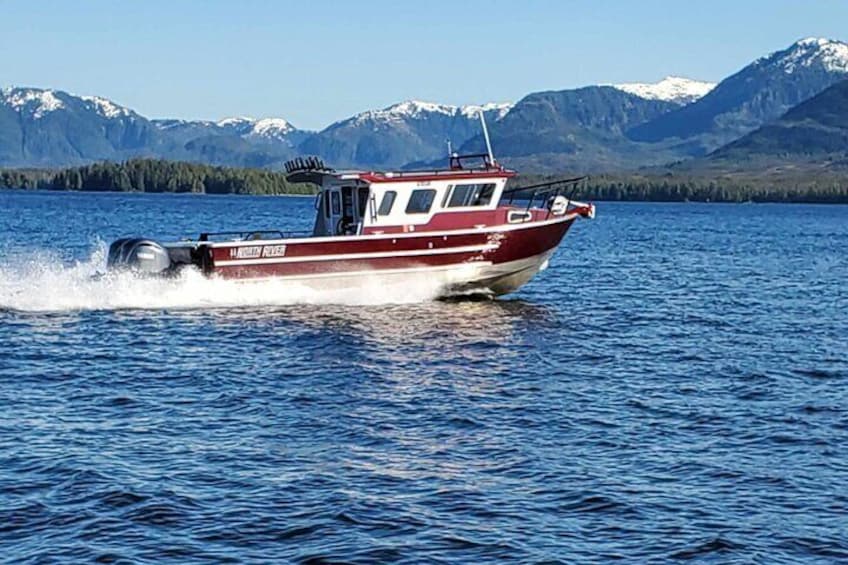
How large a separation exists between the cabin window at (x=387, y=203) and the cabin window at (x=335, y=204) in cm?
162

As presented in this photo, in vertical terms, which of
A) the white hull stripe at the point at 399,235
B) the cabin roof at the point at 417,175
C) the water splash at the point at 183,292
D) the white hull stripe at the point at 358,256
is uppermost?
the cabin roof at the point at 417,175

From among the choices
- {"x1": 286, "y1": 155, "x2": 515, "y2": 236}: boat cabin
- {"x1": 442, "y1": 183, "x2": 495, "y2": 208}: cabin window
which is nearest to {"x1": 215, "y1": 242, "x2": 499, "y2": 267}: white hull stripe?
{"x1": 286, "y1": 155, "x2": 515, "y2": 236}: boat cabin

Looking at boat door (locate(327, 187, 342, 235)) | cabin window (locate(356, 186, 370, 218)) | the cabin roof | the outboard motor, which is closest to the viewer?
the outboard motor

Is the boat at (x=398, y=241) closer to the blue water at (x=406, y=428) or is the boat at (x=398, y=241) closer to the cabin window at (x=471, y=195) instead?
the cabin window at (x=471, y=195)

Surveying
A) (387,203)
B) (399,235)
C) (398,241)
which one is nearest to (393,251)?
(398,241)

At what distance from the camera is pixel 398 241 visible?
114ft

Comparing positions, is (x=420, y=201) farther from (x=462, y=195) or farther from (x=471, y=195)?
(x=471, y=195)

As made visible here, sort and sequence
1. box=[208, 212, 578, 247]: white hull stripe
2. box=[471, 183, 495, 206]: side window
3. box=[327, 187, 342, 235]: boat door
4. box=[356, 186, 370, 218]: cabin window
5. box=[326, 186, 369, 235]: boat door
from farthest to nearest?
box=[327, 187, 342, 235]: boat door → box=[471, 183, 495, 206]: side window → box=[326, 186, 369, 235]: boat door → box=[356, 186, 370, 218]: cabin window → box=[208, 212, 578, 247]: white hull stripe

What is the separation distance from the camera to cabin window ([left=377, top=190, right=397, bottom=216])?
3497 cm

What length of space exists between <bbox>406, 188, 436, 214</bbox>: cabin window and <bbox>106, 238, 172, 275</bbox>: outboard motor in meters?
6.53

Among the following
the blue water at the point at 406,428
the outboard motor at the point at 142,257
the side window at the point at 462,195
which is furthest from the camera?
the side window at the point at 462,195

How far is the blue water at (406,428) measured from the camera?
14.9m

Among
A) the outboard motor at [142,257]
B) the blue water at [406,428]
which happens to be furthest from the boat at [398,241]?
the blue water at [406,428]

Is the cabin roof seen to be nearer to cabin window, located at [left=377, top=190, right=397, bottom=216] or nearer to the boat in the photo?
the boat
